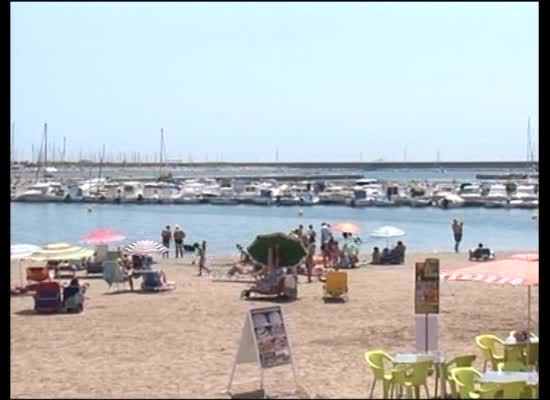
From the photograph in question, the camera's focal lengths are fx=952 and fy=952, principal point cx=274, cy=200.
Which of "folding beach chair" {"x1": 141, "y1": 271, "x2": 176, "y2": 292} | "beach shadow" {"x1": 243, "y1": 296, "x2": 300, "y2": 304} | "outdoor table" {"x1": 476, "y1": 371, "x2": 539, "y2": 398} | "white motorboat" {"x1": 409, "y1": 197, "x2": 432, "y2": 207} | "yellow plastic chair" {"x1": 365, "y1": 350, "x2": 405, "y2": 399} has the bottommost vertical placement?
"white motorboat" {"x1": 409, "y1": 197, "x2": 432, "y2": 207}

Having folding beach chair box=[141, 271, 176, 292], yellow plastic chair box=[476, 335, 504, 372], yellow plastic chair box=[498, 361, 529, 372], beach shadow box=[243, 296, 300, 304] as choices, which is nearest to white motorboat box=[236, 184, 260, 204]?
folding beach chair box=[141, 271, 176, 292]

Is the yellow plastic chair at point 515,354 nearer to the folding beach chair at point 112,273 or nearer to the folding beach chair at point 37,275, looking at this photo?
the folding beach chair at point 112,273

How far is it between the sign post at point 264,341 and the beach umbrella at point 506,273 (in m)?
2.13

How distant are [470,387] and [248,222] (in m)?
55.2

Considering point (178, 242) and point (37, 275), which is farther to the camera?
point (178, 242)

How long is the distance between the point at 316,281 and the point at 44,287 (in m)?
7.60

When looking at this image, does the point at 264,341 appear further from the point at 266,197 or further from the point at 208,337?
the point at 266,197

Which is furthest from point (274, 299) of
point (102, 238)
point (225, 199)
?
point (225, 199)

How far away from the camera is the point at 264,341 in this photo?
1100 cm

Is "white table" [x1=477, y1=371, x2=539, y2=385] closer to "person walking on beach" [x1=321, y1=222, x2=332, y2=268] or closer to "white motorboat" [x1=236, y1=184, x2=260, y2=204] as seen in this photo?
"person walking on beach" [x1=321, y1=222, x2=332, y2=268]

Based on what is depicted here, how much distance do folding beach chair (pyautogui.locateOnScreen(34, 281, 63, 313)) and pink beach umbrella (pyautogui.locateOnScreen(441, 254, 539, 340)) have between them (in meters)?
8.66

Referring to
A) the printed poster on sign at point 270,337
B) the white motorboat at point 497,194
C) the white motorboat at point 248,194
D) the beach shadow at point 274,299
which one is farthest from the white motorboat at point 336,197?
the printed poster on sign at point 270,337

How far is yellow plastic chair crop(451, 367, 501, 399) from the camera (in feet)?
30.6

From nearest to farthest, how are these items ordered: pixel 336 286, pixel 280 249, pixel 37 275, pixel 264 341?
pixel 264 341, pixel 336 286, pixel 280 249, pixel 37 275
